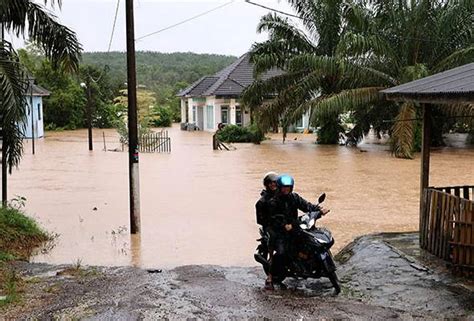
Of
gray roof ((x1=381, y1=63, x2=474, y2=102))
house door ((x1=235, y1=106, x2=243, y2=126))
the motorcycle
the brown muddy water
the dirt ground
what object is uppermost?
gray roof ((x1=381, y1=63, x2=474, y2=102))

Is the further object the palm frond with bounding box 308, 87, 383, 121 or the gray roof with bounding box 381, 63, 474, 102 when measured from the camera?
the palm frond with bounding box 308, 87, 383, 121

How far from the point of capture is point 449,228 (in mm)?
7402

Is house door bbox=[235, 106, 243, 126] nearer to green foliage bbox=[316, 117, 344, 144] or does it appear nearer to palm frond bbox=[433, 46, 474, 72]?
green foliage bbox=[316, 117, 344, 144]

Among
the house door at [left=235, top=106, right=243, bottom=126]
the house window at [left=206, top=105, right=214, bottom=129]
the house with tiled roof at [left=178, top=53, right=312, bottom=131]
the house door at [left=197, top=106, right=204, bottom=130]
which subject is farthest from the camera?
the house door at [left=197, top=106, right=204, bottom=130]

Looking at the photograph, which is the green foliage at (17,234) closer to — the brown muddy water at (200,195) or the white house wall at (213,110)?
the brown muddy water at (200,195)

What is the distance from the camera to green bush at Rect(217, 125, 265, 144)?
36.5 metres

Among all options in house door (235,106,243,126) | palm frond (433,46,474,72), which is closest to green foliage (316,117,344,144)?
palm frond (433,46,474,72)

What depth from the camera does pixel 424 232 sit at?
8.17 m

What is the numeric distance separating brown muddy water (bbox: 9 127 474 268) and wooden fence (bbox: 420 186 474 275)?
9.23 ft

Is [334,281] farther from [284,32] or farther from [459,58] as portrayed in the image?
[284,32]

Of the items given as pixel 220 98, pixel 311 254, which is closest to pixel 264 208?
pixel 311 254

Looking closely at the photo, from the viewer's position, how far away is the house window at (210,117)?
47.2m

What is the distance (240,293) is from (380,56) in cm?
2298

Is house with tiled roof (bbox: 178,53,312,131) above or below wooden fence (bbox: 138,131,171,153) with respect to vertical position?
above
